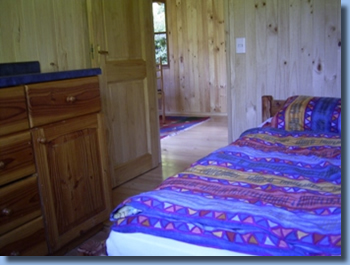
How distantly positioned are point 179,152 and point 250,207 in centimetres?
300

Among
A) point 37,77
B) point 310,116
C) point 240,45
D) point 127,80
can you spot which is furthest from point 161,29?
point 37,77

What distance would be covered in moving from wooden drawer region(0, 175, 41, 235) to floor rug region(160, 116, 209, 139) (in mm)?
3112

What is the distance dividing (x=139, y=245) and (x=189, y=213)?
6.7 inches

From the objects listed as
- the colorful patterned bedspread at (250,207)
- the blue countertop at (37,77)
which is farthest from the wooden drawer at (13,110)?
the colorful patterned bedspread at (250,207)

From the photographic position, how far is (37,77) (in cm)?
175

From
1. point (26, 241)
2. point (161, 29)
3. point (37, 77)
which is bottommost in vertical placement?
point (26, 241)

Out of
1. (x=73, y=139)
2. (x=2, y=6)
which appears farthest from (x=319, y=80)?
(x=2, y=6)

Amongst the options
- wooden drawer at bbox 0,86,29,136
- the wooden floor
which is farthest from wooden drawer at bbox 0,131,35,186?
the wooden floor

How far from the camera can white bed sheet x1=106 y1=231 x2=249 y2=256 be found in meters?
0.98

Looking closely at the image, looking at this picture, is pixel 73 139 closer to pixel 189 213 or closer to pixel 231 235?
pixel 189 213

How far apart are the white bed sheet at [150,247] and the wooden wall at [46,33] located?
1688mm

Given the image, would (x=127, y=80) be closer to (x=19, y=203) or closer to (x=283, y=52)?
(x=283, y=52)

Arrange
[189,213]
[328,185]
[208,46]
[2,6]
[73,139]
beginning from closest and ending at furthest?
1. [189,213]
2. [328,185]
3. [73,139]
4. [2,6]
5. [208,46]

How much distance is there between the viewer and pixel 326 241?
0.89 meters
